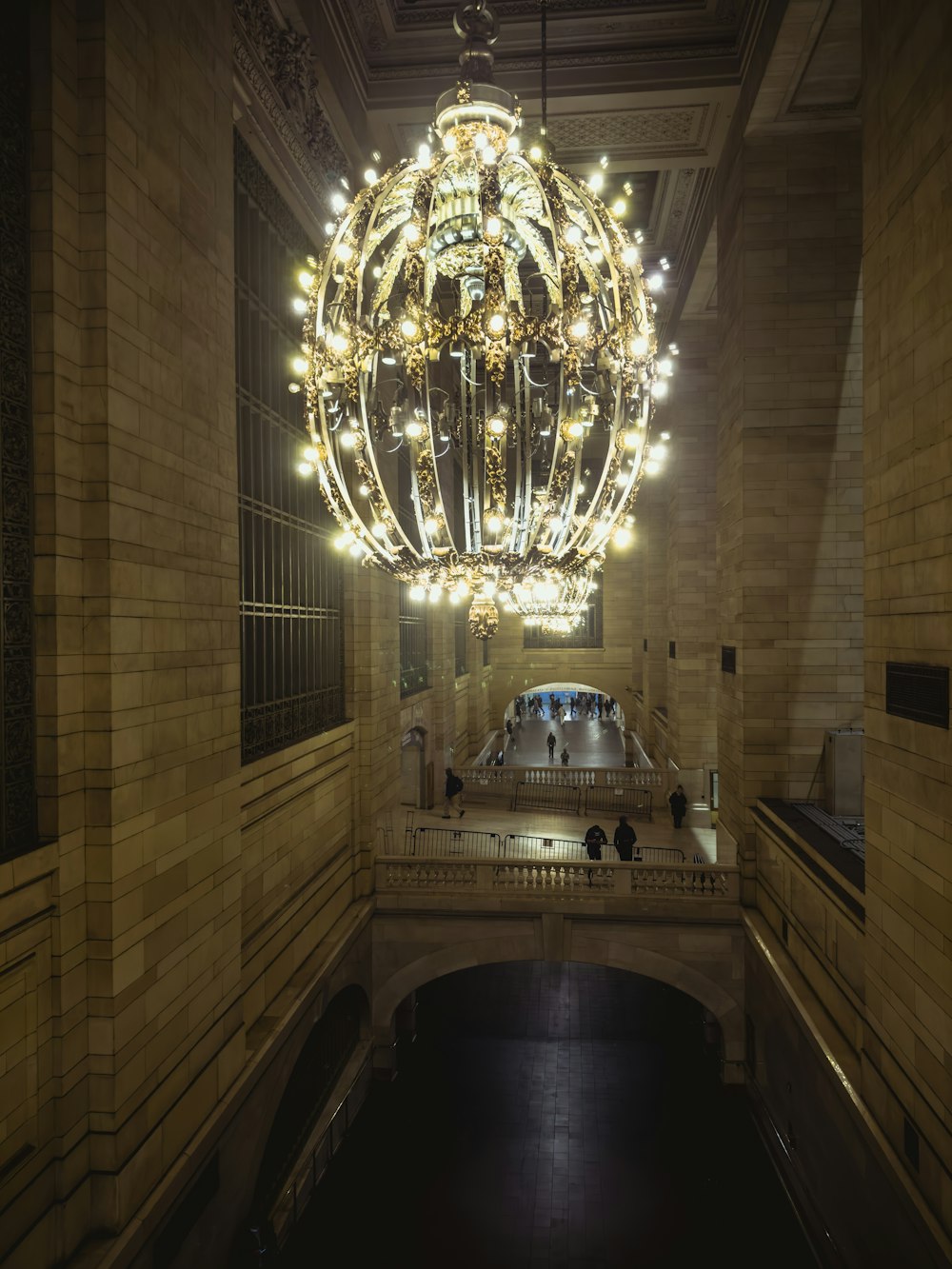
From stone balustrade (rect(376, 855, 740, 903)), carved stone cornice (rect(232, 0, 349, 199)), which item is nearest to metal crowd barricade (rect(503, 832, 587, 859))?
stone balustrade (rect(376, 855, 740, 903))

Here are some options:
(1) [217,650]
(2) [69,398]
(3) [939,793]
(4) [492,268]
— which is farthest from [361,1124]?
(4) [492,268]

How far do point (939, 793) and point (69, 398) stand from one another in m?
5.04

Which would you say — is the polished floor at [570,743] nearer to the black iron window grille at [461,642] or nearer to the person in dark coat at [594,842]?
the black iron window grille at [461,642]

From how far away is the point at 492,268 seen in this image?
109 inches

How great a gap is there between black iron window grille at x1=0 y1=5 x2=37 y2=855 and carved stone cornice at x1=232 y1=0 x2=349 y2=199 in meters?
2.91

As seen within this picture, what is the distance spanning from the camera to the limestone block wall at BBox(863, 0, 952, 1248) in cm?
396

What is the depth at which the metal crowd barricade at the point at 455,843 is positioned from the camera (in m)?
11.2

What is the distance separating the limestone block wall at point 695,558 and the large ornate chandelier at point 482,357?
38.2ft

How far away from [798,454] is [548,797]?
8.76m

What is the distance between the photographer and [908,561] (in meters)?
4.36

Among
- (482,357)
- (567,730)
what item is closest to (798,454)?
(482,357)

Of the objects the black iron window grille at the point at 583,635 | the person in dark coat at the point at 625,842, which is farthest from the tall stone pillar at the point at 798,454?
the black iron window grille at the point at 583,635

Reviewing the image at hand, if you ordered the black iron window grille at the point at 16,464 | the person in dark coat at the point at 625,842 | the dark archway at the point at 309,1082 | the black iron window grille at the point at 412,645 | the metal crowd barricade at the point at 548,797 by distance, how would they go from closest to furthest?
the black iron window grille at the point at 16,464 → the dark archway at the point at 309,1082 → the person in dark coat at the point at 625,842 → the black iron window grille at the point at 412,645 → the metal crowd barricade at the point at 548,797

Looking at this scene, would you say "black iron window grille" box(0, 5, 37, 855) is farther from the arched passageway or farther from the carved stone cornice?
the arched passageway
